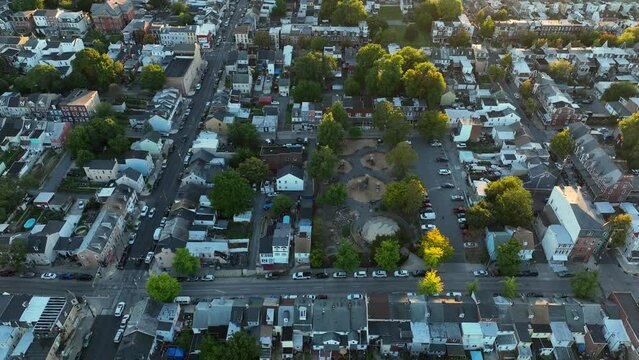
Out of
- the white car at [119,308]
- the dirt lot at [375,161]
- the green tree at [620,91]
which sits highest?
the green tree at [620,91]

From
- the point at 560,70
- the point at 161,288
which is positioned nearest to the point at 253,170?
the point at 161,288

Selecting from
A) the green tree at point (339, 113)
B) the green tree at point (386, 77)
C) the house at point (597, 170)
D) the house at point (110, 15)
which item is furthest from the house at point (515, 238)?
the house at point (110, 15)

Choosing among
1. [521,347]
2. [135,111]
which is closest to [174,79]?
[135,111]

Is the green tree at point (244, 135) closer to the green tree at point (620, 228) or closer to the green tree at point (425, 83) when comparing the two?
the green tree at point (425, 83)

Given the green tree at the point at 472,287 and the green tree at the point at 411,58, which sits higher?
the green tree at the point at 411,58

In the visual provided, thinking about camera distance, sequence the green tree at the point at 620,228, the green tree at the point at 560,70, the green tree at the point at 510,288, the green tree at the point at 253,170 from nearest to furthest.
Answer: the green tree at the point at 510,288, the green tree at the point at 620,228, the green tree at the point at 253,170, the green tree at the point at 560,70

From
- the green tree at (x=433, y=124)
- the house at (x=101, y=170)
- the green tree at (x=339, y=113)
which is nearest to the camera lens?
the house at (x=101, y=170)
